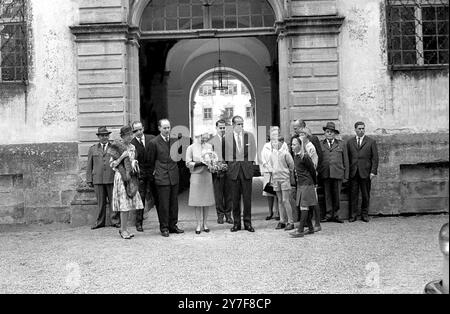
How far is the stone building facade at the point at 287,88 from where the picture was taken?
10.7 m

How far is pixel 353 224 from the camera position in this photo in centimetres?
987

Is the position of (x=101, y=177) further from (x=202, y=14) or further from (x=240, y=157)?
(x=202, y=14)

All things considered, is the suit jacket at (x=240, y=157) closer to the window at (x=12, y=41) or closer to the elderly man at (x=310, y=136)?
the elderly man at (x=310, y=136)

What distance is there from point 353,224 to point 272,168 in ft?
6.13

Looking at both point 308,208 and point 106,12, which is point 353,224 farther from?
point 106,12

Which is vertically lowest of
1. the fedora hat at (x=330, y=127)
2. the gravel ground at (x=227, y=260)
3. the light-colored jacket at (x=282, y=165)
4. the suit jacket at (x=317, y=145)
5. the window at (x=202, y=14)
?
the gravel ground at (x=227, y=260)

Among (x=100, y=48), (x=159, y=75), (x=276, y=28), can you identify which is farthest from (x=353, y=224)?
(x=159, y=75)

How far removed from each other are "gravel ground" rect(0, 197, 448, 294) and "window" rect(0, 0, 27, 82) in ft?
11.1

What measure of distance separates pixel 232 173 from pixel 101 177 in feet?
8.62

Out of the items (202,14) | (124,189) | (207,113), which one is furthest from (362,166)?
(207,113)

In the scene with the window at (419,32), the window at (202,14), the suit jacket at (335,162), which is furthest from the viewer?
the window at (202,14)

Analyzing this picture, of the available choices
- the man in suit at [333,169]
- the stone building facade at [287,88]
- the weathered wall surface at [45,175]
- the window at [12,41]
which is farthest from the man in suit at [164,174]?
the window at [12,41]

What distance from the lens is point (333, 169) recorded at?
10078 millimetres

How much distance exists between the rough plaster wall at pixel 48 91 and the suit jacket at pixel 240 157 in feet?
11.5
